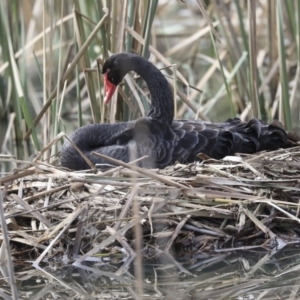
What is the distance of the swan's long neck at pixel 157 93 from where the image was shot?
4566 mm

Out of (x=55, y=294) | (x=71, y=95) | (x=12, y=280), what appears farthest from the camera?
(x=71, y=95)

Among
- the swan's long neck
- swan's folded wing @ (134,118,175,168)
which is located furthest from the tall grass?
swan's folded wing @ (134,118,175,168)

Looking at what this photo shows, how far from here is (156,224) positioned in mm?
3633

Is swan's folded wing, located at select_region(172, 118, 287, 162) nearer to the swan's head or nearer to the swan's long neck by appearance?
the swan's long neck

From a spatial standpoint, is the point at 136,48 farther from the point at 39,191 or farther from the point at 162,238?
the point at 162,238

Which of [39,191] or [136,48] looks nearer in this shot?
[39,191]

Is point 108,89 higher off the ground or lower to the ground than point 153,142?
higher

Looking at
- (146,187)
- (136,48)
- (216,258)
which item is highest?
(136,48)

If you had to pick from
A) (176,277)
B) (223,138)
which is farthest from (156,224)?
Answer: (223,138)

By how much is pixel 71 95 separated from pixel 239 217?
175 inches

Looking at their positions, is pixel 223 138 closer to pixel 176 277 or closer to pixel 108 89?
pixel 108 89

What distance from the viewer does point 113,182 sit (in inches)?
147

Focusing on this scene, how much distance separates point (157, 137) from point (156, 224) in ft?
2.89

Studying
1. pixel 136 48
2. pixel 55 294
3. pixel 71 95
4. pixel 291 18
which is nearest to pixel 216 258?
pixel 55 294
